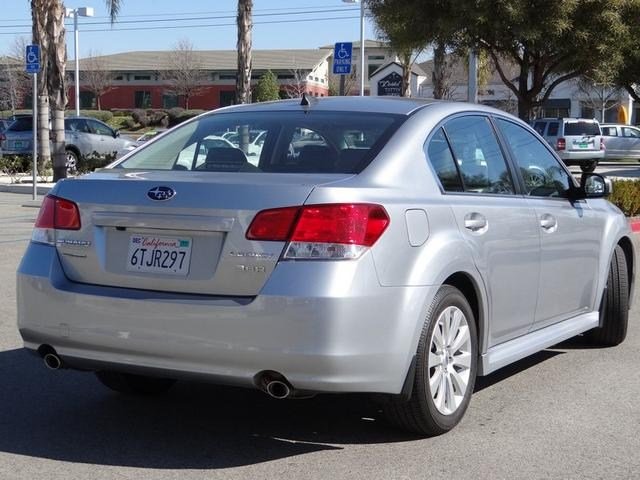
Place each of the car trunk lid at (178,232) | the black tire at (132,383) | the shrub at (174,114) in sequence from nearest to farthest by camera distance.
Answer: the car trunk lid at (178,232) → the black tire at (132,383) → the shrub at (174,114)

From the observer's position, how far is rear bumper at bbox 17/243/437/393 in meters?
4.34

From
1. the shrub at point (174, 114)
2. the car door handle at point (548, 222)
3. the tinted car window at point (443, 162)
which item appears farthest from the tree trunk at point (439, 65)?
the shrub at point (174, 114)

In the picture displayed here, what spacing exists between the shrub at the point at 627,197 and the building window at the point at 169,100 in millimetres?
61893

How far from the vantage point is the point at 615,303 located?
7074 millimetres

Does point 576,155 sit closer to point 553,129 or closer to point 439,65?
point 553,129

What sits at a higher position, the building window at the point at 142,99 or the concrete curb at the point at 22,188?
the building window at the point at 142,99

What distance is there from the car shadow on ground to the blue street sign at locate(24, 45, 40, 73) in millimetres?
12633

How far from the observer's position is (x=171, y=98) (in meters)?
75.2

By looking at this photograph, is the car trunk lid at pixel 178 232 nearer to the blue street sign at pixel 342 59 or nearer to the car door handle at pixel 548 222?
the car door handle at pixel 548 222

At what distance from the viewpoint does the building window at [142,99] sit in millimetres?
76125

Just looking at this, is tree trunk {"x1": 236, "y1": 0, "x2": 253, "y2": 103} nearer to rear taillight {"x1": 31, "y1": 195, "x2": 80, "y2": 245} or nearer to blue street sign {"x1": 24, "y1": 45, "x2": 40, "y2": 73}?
blue street sign {"x1": 24, "y1": 45, "x2": 40, "y2": 73}

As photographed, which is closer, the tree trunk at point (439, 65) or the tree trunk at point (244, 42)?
the tree trunk at point (439, 65)

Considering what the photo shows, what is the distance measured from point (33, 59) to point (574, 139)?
2262 centimetres

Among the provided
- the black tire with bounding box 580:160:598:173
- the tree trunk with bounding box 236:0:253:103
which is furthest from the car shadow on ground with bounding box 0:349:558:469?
the tree trunk with bounding box 236:0:253:103
